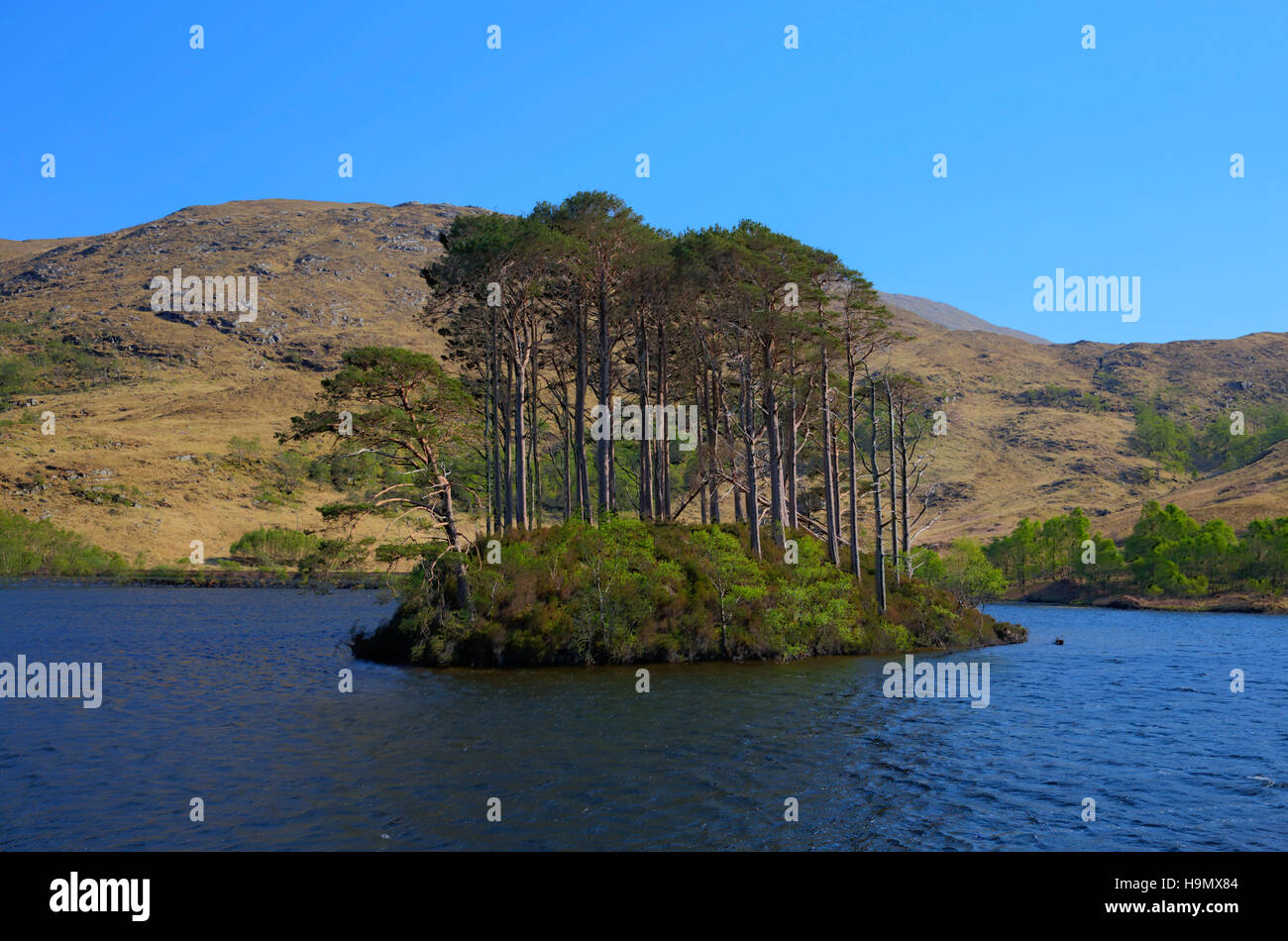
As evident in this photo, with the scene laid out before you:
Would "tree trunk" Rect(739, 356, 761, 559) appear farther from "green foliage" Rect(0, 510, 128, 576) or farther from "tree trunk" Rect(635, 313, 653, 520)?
"green foliage" Rect(0, 510, 128, 576)

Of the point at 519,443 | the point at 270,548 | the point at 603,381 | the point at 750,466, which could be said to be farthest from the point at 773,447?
the point at 270,548

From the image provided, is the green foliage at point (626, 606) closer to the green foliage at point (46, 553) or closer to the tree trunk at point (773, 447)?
the tree trunk at point (773, 447)

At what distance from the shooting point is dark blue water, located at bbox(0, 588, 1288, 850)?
17797 mm

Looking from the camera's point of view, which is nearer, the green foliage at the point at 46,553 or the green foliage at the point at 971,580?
the green foliage at the point at 971,580

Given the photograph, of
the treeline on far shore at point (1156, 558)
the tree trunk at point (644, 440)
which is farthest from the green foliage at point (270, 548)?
the treeline on far shore at point (1156, 558)

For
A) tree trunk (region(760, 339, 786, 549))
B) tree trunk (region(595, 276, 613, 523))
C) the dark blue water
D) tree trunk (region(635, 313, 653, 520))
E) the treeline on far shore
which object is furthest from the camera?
the treeline on far shore

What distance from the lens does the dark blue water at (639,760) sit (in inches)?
701

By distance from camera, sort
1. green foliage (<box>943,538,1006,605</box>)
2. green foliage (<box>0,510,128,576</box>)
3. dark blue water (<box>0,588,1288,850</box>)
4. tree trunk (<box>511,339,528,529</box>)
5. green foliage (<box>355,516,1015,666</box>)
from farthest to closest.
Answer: green foliage (<box>0,510,128,576</box>) → green foliage (<box>943,538,1006,605</box>) → tree trunk (<box>511,339,528,529</box>) → green foliage (<box>355,516,1015,666</box>) → dark blue water (<box>0,588,1288,850</box>)

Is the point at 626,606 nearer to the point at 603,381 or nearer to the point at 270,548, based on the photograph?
the point at 603,381

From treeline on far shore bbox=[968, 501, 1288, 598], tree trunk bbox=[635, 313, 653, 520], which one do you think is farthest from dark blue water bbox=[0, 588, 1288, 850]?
treeline on far shore bbox=[968, 501, 1288, 598]

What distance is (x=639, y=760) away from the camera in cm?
2347

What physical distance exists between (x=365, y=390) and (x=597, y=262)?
697 inches
